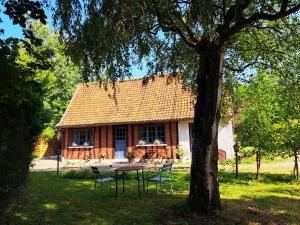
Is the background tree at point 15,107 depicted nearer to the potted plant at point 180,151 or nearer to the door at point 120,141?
the potted plant at point 180,151

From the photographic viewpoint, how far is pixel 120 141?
23.1 m

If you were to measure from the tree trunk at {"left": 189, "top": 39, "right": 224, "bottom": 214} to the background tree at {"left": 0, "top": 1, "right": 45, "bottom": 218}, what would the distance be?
3.39 meters

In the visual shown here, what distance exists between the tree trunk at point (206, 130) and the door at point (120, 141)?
15980 millimetres

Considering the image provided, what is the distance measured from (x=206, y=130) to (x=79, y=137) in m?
18.7

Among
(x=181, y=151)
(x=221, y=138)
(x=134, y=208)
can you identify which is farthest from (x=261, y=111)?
(x=221, y=138)

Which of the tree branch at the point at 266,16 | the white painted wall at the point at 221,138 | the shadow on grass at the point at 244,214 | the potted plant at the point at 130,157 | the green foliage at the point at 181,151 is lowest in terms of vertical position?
the shadow on grass at the point at 244,214

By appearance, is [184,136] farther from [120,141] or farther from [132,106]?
[120,141]

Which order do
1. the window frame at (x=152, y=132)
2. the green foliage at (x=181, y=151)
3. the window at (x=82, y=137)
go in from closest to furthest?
1. the green foliage at (x=181, y=151)
2. the window frame at (x=152, y=132)
3. the window at (x=82, y=137)

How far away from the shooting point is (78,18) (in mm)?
5414

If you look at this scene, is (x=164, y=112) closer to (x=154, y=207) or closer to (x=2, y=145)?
(x=154, y=207)

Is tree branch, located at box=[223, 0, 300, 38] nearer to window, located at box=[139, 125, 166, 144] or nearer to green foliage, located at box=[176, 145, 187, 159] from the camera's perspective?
green foliage, located at box=[176, 145, 187, 159]

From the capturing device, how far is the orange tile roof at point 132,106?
21219mm

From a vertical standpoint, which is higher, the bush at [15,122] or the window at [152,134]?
the window at [152,134]

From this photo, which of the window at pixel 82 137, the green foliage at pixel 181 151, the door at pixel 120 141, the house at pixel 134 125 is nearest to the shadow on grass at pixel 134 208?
the green foliage at pixel 181 151
